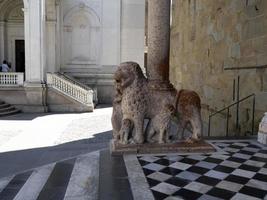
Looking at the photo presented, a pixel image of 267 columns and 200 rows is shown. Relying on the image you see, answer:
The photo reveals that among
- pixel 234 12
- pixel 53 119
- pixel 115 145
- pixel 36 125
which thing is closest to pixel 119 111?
pixel 115 145

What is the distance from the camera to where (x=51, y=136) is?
9.45m

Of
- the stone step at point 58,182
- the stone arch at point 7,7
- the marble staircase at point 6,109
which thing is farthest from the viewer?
the stone arch at point 7,7

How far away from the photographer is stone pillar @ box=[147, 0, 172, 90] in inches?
225

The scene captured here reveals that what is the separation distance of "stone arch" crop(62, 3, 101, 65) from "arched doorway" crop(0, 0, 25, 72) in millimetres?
4001

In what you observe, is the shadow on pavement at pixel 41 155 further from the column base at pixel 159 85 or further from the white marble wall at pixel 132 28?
the white marble wall at pixel 132 28

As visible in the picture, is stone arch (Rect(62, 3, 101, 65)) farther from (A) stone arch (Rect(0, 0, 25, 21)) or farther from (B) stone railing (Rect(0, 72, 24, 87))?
(B) stone railing (Rect(0, 72, 24, 87))

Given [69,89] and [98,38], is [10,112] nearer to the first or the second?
[69,89]

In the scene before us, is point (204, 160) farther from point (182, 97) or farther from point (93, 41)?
point (93, 41)

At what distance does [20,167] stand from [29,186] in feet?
6.89

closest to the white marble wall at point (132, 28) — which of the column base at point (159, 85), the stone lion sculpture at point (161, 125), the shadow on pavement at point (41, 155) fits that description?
the shadow on pavement at point (41, 155)

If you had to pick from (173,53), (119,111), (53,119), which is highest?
(173,53)

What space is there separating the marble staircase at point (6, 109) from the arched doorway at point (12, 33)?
7.12m

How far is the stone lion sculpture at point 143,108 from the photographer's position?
5.41 metres

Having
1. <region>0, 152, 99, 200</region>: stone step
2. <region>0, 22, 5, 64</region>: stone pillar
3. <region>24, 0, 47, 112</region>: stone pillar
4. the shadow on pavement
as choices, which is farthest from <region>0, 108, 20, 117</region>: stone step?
<region>0, 152, 99, 200</region>: stone step
